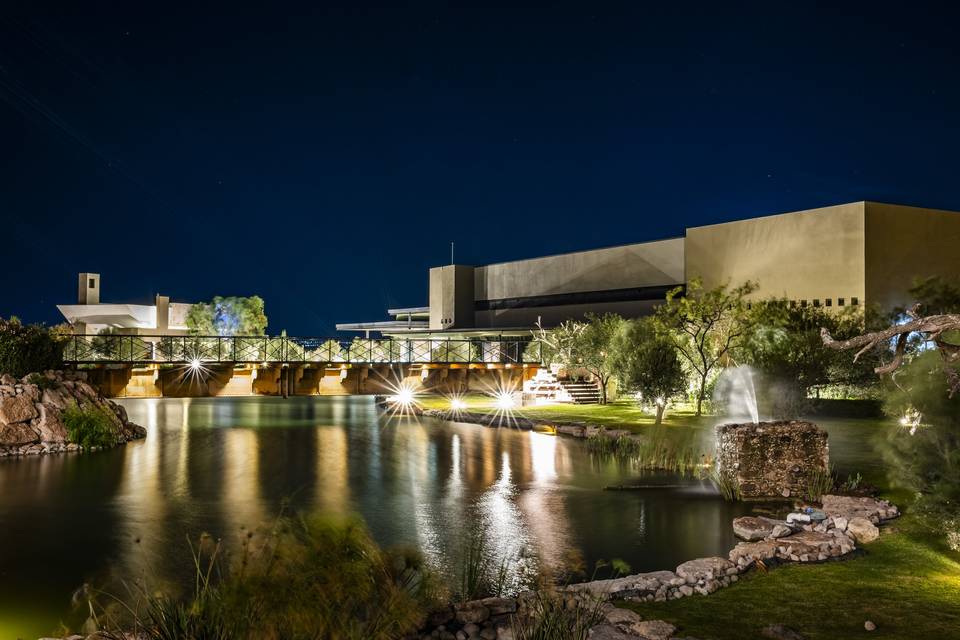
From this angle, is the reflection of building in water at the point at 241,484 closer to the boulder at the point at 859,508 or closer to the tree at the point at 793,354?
the boulder at the point at 859,508

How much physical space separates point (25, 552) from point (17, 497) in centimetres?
542

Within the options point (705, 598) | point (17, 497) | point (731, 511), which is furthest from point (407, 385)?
point (705, 598)

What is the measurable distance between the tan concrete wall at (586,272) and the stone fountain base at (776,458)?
122 feet

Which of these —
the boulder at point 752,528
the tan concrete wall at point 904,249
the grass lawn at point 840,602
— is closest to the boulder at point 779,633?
the grass lawn at point 840,602

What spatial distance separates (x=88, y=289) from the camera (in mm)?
103375

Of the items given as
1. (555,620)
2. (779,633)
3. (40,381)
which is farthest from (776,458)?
(40,381)

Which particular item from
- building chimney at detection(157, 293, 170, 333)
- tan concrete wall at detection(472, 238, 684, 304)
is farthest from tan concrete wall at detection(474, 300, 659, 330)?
building chimney at detection(157, 293, 170, 333)

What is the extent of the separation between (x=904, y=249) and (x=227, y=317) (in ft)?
247

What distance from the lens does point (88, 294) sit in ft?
338

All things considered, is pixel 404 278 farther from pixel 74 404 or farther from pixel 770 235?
pixel 74 404

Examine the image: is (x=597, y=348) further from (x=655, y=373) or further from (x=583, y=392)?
(x=655, y=373)

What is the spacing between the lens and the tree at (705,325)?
3083 centimetres

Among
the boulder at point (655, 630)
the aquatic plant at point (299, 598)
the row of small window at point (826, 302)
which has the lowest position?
the boulder at point (655, 630)

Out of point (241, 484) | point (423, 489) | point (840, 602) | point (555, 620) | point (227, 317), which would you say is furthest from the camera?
point (227, 317)
